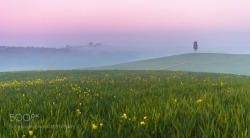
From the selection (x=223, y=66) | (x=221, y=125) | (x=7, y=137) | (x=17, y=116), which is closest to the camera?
(x=7, y=137)

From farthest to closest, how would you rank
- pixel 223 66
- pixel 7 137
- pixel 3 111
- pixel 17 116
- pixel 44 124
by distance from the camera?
pixel 223 66 → pixel 3 111 → pixel 17 116 → pixel 44 124 → pixel 7 137

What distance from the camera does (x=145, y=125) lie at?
149 inches

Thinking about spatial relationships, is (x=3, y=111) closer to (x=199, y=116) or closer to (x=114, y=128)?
(x=114, y=128)

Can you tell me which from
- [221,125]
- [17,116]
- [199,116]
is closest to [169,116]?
[199,116]

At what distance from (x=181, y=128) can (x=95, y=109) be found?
2.73 meters

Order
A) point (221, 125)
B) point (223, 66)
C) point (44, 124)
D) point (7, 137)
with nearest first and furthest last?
point (7, 137) < point (221, 125) < point (44, 124) < point (223, 66)

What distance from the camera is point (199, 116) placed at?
4.27 metres

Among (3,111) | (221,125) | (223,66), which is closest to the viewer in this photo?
(221,125)

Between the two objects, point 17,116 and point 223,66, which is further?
point 223,66

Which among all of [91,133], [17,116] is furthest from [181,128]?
[17,116]

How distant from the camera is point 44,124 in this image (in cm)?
415

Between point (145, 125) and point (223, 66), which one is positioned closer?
point (145, 125)

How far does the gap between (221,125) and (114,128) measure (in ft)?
5.06

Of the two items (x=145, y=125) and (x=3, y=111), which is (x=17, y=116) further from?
(x=145, y=125)
